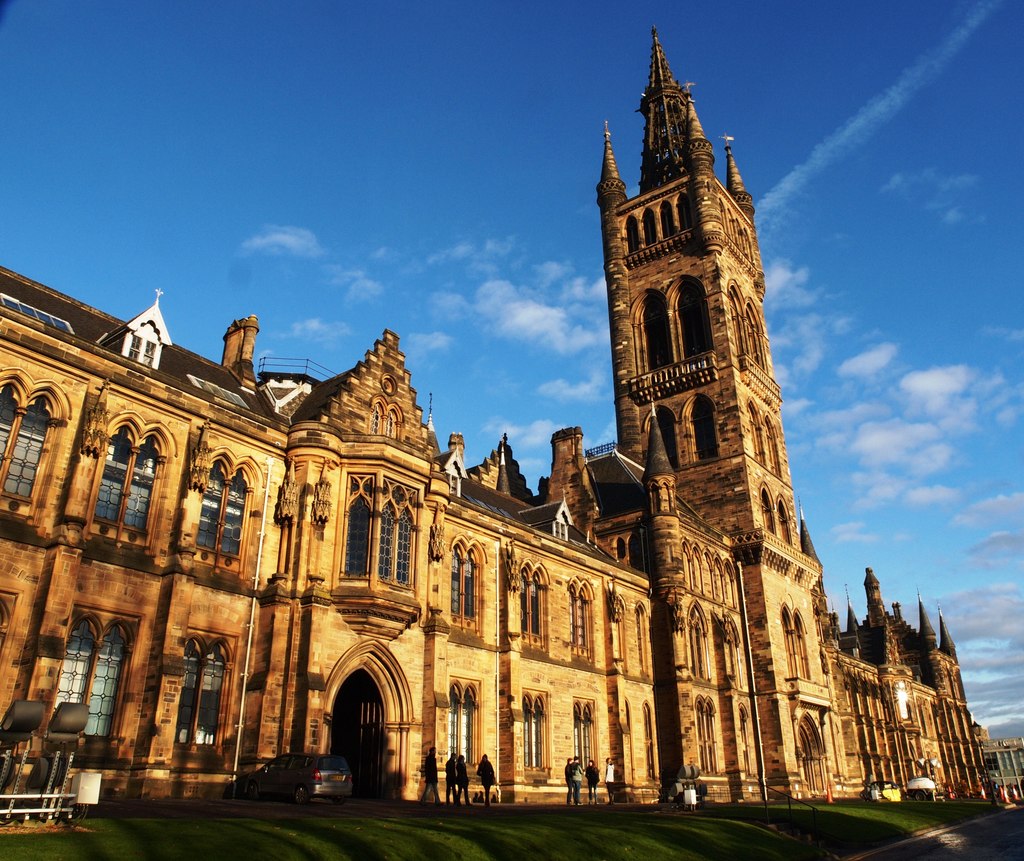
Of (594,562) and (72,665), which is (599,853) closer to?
(72,665)

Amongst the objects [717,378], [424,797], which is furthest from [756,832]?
[717,378]

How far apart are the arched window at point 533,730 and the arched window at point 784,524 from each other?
1111 inches

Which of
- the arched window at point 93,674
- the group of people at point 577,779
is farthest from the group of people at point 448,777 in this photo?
the arched window at point 93,674

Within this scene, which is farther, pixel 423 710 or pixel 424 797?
pixel 423 710

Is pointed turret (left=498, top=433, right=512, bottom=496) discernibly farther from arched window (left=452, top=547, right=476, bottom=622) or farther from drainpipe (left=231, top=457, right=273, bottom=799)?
drainpipe (left=231, top=457, right=273, bottom=799)

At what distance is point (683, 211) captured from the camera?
65.8 m

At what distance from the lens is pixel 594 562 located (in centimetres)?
4088

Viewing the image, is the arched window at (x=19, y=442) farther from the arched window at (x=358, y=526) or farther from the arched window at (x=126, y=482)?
the arched window at (x=358, y=526)

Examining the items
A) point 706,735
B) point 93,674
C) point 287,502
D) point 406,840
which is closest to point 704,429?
point 706,735

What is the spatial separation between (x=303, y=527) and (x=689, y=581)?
2693 cm

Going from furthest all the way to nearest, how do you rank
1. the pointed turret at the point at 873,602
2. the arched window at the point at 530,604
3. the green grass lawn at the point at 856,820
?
the pointed turret at the point at 873,602, the arched window at the point at 530,604, the green grass lawn at the point at 856,820

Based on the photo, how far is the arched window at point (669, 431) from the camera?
58562 mm

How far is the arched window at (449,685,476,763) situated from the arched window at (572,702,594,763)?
21.3 feet

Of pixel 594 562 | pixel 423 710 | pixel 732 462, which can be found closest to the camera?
pixel 423 710
